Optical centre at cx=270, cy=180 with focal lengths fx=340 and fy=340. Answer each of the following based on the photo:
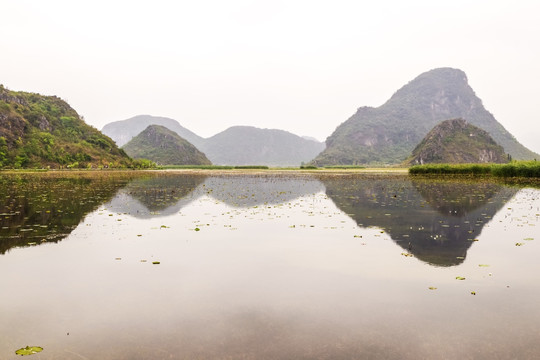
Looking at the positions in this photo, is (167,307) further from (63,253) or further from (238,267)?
(63,253)

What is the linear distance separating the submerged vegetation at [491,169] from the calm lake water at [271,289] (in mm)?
48419

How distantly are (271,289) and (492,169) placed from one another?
222ft

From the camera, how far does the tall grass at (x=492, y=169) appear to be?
5706cm

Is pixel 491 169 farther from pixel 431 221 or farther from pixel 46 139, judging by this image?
pixel 46 139

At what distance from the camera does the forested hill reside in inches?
4970

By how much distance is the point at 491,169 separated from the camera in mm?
62969

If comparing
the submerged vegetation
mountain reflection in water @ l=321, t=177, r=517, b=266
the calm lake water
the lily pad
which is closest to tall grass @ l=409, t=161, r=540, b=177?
the submerged vegetation

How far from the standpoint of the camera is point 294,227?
17688mm

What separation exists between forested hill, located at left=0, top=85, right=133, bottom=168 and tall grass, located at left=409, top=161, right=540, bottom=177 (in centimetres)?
11876

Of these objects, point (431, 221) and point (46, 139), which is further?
point (46, 139)

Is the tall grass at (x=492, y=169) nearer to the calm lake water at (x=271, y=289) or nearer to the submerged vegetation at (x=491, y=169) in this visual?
the submerged vegetation at (x=491, y=169)

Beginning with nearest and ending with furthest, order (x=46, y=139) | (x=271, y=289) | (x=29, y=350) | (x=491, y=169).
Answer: (x=29, y=350) < (x=271, y=289) < (x=491, y=169) < (x=46, y=139)

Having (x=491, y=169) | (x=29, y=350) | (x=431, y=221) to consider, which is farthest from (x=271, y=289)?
(x=491, y=169)

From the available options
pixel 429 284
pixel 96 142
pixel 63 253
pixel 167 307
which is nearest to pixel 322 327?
pixel 167 307
